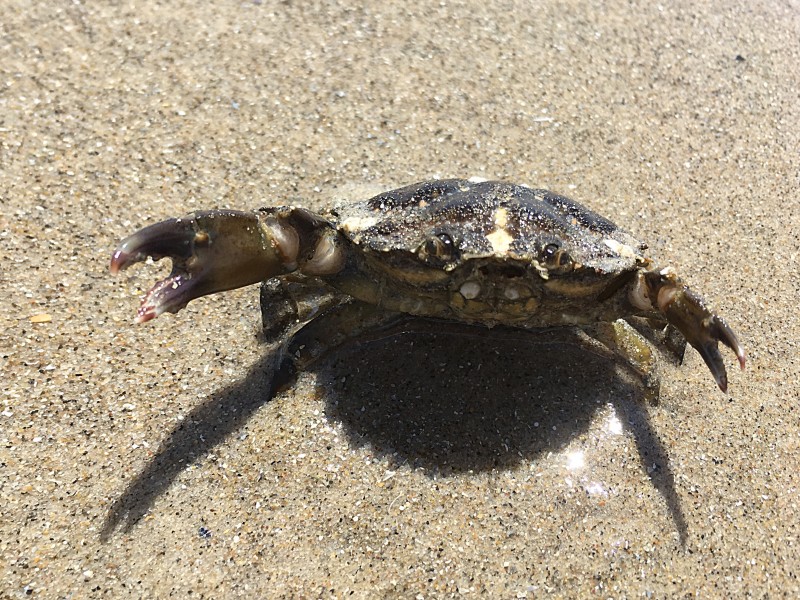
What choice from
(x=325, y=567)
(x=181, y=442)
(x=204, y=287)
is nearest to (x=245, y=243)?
(x=204, y=287)

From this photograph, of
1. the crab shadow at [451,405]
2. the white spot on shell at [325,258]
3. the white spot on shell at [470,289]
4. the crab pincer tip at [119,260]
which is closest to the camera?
the crab pincer tip at [119,260]

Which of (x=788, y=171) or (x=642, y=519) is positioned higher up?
(x=788, y=171)

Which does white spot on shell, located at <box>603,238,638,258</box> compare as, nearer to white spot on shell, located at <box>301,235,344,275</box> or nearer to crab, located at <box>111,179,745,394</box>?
crab, located at <box>111,179,745,394</box>

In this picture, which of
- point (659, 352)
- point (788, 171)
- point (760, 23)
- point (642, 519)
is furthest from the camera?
point (760, 23)

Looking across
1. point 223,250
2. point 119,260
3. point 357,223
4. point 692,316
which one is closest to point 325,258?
point 357,223

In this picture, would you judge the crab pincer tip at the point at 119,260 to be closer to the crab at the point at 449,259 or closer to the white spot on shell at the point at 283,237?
the crab at the point at 449,259

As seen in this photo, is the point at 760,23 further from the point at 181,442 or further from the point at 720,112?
the point at 181,442

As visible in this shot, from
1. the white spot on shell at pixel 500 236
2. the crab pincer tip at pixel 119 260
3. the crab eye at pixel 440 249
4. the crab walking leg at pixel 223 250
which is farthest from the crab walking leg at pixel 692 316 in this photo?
the crab pincer tip at pixel 119 260
